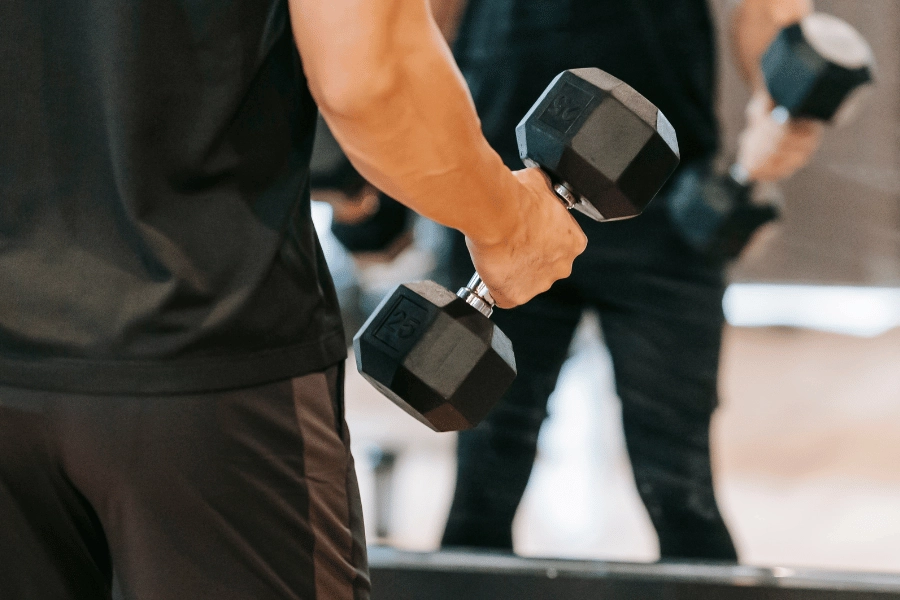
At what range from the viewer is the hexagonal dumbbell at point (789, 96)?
3.79 ft

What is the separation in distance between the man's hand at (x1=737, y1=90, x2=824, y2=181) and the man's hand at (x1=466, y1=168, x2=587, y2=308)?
2.20ft

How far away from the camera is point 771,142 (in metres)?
1.26

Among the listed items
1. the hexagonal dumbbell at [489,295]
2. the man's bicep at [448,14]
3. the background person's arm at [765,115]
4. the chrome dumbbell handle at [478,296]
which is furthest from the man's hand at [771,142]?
the chrome dumbbell handle at [478,296]

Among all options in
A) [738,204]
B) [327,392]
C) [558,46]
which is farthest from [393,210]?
[327,392]

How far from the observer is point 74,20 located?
21.7 inches

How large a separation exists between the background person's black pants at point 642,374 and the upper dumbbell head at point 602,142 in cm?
46

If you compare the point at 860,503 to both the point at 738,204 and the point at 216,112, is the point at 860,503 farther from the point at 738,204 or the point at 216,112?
the point at 216,112

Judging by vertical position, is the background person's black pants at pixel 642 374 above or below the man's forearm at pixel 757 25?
below

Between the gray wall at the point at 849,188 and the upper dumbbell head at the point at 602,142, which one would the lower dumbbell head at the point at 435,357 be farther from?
the gray wall at the point at 849,188

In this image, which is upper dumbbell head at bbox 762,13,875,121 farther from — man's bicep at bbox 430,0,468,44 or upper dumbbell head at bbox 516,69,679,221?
upper dumbbell head at bbox 516,69,679,221

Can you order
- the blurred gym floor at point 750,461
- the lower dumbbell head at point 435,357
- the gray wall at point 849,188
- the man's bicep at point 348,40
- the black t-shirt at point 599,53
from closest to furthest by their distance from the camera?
the man's bicep at point 348,40 → the lower dumbbell head at point 435,357 → the black t-shirt at point 599,53 → the blurred gym floor at point 750,461 → the gray wall at point 849,188

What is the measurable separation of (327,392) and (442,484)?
5.57ft

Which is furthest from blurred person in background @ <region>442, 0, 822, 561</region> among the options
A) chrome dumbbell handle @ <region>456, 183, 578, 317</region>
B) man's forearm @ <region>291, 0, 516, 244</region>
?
man's forearm @ <region>291, 0, 516, 244</region>

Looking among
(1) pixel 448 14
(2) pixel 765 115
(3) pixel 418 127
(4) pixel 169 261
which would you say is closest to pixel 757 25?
(2) pixel 765 115
